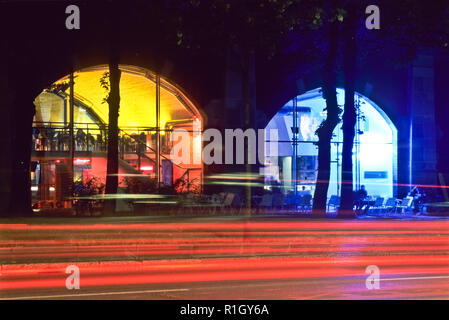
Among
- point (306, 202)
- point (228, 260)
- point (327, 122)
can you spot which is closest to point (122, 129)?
point (306, 202)

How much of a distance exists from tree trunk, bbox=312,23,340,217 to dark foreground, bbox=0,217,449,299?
5.09 m

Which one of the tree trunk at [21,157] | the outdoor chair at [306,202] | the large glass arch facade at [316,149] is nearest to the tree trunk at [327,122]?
the outdoor chair at [306,202]

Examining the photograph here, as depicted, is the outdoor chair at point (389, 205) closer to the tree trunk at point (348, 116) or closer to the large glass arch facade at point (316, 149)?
the large glass arch facade at point (316, 149)

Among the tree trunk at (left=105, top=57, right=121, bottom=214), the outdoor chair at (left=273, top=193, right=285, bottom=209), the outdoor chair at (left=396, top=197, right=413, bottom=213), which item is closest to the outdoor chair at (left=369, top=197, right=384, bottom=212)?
the outdoor chair at (left=396, top=197, right=413, bottom=213)

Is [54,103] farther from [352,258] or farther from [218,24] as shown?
[352,258]

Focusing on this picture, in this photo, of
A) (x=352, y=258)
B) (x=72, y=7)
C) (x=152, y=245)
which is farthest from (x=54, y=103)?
(x=352, y=258)

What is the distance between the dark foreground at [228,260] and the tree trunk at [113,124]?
5.41m

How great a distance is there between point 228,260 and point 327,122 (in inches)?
387

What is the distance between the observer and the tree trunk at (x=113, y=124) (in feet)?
72.6

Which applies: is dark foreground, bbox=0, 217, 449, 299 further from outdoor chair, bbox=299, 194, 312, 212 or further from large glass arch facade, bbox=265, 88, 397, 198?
large glass arch facade, bbox=265, 88, 397, 198

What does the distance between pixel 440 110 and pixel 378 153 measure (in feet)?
11.8

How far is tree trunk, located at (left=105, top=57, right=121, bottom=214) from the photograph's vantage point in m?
22.1

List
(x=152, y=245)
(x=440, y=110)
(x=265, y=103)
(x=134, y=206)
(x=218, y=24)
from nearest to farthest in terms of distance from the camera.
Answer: (x=152, y=245)
(x=218, y=24)
(x=134, y=206)
(x=265, y=103)
(x=440, y=110)

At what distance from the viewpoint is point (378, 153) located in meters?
33.1
